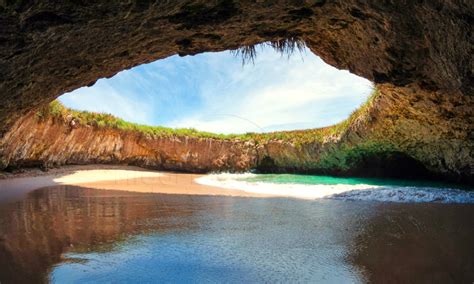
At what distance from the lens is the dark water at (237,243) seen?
227cm

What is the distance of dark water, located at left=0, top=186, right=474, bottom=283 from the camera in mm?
2266

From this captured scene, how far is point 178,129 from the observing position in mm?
15391

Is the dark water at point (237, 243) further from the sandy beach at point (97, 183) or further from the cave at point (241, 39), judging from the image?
the sandy beach at point (97, 183)

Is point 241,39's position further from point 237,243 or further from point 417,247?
point 417,247

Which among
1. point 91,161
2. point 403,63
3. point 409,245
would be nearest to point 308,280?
point 409,245

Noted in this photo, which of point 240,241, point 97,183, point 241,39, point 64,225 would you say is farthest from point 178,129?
point 240,241

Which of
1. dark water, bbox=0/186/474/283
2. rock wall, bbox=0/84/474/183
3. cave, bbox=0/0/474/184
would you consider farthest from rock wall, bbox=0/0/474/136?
dark water, bbox=0/186/474/283

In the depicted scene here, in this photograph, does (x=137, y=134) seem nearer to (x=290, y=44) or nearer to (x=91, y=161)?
(x=91, y=161)

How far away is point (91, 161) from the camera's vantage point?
12.6 meters

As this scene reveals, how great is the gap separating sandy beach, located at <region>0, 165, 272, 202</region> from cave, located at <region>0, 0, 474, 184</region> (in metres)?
2.84

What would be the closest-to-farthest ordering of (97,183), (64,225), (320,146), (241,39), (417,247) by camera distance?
(417,247)
(64,225)
(241,39)
(97,183)
(320,146)

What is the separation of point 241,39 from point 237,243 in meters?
2.21

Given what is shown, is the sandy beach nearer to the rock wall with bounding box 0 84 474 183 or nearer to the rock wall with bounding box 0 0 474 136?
the rock wall with bounding box 0 84 474 183

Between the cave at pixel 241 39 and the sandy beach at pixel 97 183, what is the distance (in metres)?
2.84
